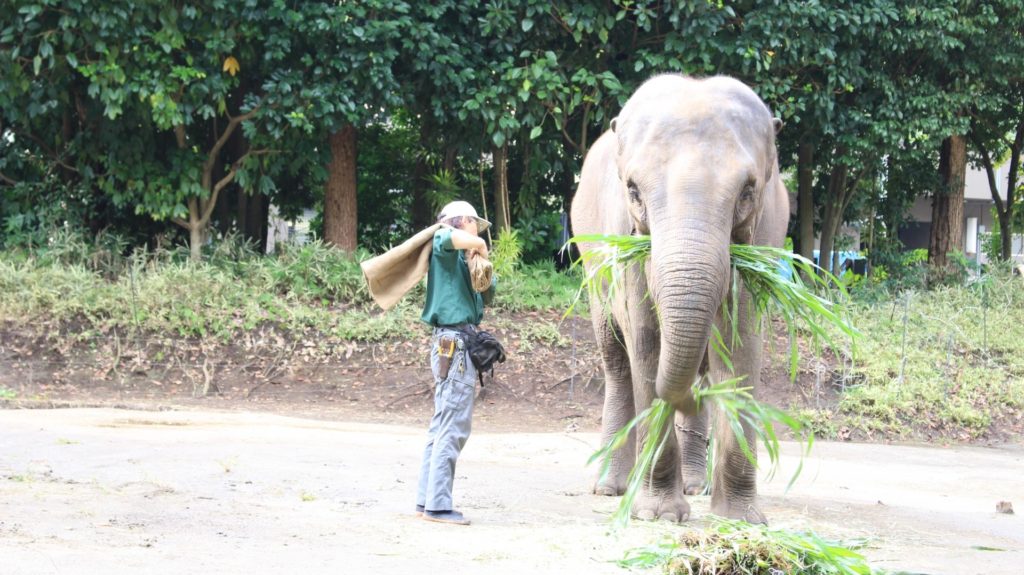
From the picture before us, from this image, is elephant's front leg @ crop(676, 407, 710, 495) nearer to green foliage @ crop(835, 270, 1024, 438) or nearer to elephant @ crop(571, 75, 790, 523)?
elephant @ crop(571, 75, 790, 523)

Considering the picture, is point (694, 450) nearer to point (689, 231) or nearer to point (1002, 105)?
point (689, 231)

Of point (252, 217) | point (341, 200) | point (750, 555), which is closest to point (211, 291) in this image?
point (341, 200)

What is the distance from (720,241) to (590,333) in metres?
9.27

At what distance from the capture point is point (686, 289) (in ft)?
16.8

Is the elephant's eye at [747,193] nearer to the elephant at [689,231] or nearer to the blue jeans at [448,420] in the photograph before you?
the elephant at [689,231]

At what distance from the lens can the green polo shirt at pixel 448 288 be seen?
254 inches

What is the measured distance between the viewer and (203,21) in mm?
14367

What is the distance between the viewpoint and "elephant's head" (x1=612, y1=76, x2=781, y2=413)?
5176 mm

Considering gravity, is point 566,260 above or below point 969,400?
above

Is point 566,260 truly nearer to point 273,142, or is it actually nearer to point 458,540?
point 273,142

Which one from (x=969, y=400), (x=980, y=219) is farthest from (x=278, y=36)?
(x=980, y=219)

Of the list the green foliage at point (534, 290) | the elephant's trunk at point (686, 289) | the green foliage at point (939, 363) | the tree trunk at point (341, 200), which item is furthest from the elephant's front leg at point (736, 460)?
the tree trunk at point (341, 200)

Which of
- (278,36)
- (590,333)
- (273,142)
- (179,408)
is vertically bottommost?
(179,408)

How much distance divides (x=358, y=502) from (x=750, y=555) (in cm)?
275
